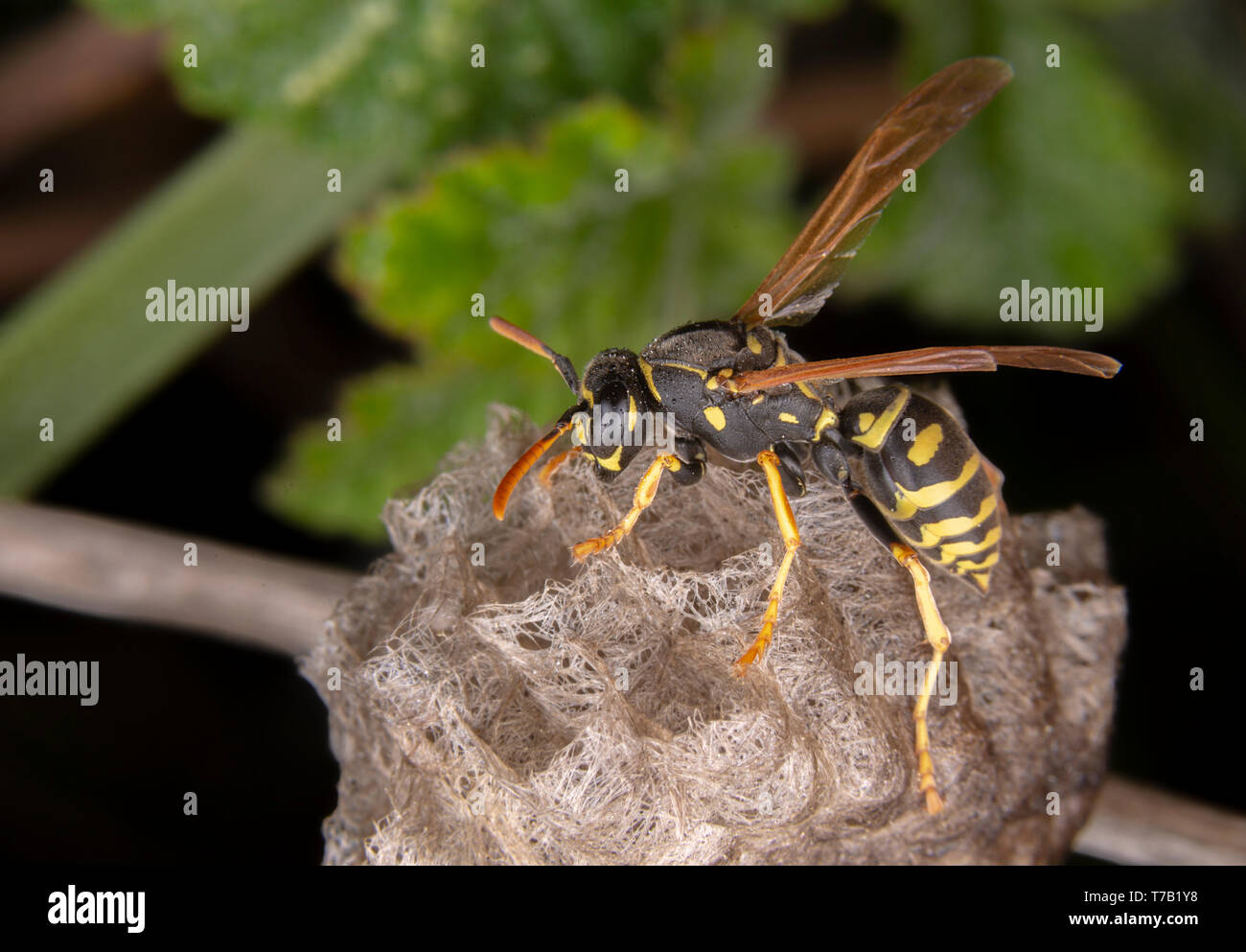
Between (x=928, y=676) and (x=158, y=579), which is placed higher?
(x=158, y=579)

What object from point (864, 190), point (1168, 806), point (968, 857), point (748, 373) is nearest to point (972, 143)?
point (864, 190)

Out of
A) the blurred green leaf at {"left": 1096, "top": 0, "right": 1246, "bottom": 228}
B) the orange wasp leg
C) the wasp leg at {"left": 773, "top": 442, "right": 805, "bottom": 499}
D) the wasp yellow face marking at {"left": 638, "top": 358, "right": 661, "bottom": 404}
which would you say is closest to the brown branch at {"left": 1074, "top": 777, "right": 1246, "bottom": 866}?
the orange wasp leg

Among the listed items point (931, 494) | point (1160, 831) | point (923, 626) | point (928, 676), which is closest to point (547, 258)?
point (931, 494)

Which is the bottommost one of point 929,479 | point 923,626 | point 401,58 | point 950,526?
point 923,626

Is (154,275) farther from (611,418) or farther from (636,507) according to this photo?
(636,507)

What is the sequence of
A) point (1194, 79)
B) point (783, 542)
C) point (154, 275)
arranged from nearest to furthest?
point (783, 542), point (154, 275), point (1194, 79)
